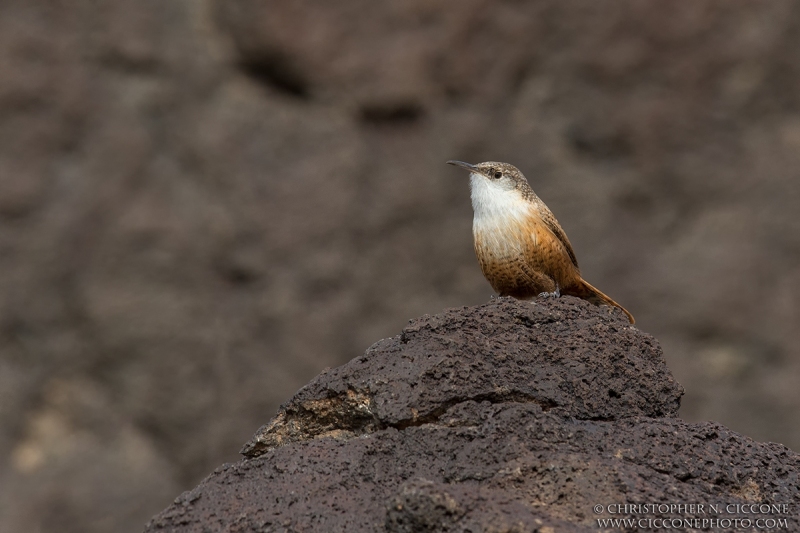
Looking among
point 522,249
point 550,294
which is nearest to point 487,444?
point 550,294

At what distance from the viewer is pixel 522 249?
542 cm

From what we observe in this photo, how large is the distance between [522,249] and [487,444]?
84.4 inches

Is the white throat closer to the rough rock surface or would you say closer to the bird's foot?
the bird's foot

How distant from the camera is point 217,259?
8492 mm

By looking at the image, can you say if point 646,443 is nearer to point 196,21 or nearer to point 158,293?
point 158,293

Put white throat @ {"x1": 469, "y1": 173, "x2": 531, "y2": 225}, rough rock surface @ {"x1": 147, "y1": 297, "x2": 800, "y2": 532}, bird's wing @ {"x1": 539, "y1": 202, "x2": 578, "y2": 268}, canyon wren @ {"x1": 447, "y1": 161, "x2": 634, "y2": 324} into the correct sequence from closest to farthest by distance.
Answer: rough rock surface @ {"x1": 147, "y1": 297, "x2": 800, "y2": 532}, canyon wren @ {"x1": 447, "y1": 161, "x2": 634, "y2": 324}, white throat @ {"x1": 469, "y1": 173, "x2": 531, "y2": 225}, bird's wing @ {"x1": 539, "y1": 202, "x2": 578, "y2": 268}

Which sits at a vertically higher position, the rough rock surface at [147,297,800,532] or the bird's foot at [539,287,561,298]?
the bird's foot at [539,287,561,298]

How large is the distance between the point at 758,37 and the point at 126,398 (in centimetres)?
661

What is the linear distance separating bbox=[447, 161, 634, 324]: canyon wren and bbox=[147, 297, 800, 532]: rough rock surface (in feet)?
3.81

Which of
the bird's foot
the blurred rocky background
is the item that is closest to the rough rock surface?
the bird's foot

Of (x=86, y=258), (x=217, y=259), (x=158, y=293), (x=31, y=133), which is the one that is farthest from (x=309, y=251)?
(x=31, y=133)

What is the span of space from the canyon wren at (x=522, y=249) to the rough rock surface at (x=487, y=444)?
3.81 feet

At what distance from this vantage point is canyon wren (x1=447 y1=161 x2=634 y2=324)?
5.44 metres

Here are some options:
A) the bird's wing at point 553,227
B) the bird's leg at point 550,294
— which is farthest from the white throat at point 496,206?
Answer: the bird's leg at point 550,294
